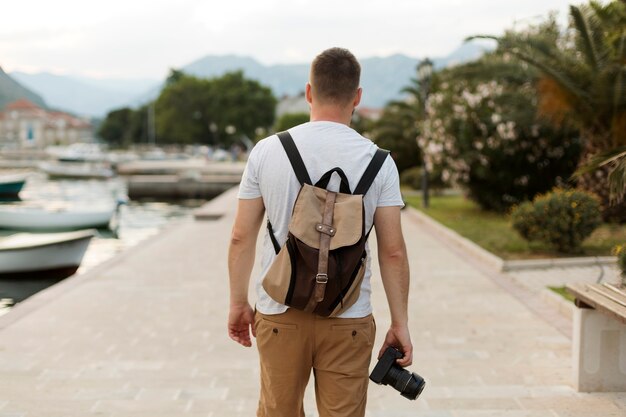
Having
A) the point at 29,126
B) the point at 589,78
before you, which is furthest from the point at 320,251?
the point at 29,126

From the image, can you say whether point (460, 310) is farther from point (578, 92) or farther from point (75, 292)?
point (578, 92)

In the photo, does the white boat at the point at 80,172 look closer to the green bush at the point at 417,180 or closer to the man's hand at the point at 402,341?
the green bush at the point at 417,180

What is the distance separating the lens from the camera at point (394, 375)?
297 cm

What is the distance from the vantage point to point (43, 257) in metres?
13.5

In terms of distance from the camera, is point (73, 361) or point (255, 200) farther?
point (73, 361)

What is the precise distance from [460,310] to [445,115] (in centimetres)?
1180

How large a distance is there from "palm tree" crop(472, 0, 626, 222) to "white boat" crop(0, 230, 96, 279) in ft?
27.4

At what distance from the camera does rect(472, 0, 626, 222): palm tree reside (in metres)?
14.1

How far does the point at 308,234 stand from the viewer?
268 cm

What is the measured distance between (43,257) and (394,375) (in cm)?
1161

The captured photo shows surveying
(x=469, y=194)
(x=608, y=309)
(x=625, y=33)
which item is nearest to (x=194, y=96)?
(x=469, y=194)

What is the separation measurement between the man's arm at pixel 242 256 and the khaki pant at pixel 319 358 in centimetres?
15

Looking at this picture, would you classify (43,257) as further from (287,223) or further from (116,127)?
(116,127)

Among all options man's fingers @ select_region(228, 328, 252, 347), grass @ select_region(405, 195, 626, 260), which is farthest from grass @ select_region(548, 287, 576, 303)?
man's fingers @ select_region(228, 328, 252, 347)
